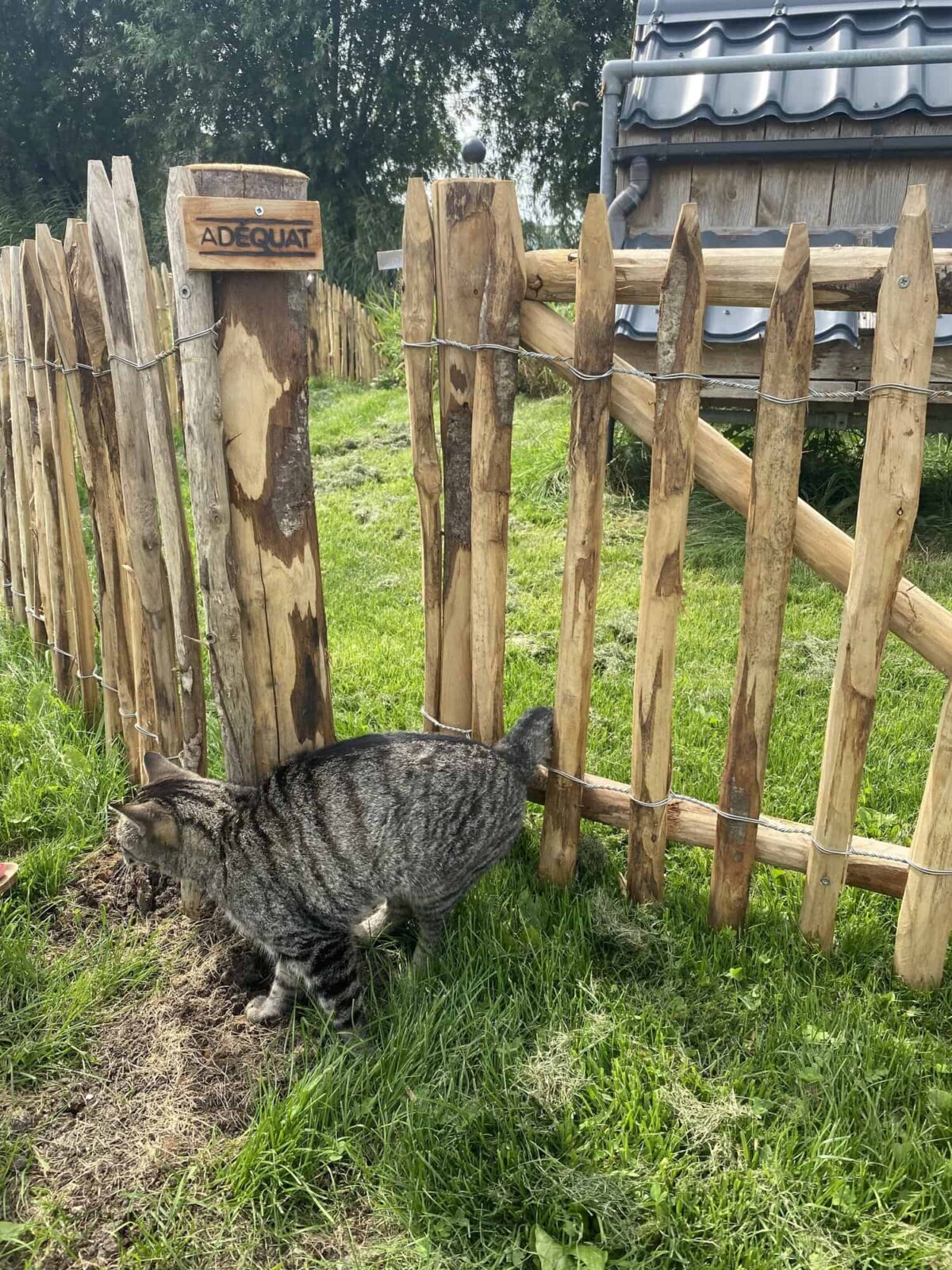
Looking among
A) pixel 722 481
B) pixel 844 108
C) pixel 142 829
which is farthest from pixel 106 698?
pixel 844 108

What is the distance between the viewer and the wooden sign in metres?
2.60

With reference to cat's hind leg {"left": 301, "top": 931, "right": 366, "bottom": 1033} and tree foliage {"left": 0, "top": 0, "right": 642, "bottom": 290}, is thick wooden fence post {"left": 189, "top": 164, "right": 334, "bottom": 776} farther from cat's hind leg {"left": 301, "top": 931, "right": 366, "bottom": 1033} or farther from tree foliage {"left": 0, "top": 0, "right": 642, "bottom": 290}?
tree foliage {"left": 0, "top": 0, "right": 642, "bottom": 290}

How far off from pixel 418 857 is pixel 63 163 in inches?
1293

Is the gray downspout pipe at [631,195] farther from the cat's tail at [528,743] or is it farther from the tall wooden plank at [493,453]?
the cat's tail at [528,743]

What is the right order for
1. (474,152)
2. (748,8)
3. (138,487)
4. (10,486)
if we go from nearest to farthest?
(138,487) < (474,152) < (10,486) < (748,8)

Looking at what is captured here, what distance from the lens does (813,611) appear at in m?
5.79

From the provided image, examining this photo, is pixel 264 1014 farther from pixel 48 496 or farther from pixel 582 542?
pixel 48 496

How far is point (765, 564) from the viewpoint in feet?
9.29

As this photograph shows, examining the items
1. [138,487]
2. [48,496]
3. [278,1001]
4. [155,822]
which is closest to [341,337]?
[48,496]

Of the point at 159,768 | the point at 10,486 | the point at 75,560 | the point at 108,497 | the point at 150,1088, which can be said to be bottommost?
the point at 150,1088

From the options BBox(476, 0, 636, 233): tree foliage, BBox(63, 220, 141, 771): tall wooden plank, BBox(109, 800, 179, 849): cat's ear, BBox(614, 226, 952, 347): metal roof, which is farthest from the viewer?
BBox(476, 0, 636, 233): tree foliage

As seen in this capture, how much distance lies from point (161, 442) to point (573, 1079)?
2426 millimetres

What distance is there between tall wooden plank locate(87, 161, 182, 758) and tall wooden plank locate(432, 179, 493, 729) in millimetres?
1064

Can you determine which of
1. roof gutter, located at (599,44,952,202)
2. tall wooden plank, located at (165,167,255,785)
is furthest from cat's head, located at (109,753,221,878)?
roof gutter, located at (599,44,952,202)
